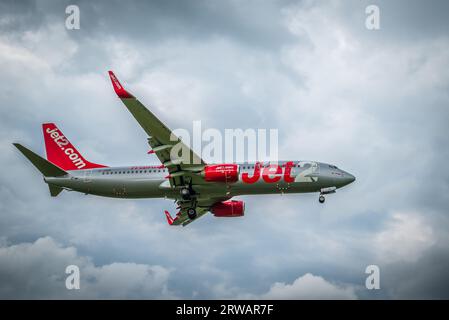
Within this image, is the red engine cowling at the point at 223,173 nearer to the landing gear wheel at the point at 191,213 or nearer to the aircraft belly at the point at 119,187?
the aircraft belly at the point at 119,187

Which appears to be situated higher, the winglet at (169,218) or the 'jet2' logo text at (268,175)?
the 'jet2' logo text at (268,175)

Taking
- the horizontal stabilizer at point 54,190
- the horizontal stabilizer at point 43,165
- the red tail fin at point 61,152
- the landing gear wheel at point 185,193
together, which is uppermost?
the red tail fin at point 61,152

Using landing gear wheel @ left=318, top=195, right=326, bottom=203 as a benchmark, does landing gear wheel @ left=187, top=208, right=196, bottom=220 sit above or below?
below

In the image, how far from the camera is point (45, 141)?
264 ft

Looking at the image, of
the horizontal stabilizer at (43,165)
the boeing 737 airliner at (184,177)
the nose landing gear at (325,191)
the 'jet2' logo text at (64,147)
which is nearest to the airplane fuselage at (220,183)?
the boeing 737 airliner at (184,177)

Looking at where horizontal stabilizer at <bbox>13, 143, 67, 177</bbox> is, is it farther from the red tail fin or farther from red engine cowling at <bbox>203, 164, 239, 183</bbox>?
red engine cowling at <bbox>203, 164, 239, 183</bbox>

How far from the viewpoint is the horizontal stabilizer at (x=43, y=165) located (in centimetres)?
7038

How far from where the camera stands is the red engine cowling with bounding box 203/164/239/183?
7056 centimetres

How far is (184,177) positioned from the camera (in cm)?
7312

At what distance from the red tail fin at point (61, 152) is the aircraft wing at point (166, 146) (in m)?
10.9

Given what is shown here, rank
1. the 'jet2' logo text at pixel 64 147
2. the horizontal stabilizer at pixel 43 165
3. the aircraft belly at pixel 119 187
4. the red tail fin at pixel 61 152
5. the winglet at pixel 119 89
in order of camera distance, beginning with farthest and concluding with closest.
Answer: the 'jet2' logo text at pixel 64 147 < the red tail fin at pixel 61 152 < the aircraft belly at pixel 119 187 < the horizontal stabilizer at pixel 43 165 < the winglet at pixel 119 89

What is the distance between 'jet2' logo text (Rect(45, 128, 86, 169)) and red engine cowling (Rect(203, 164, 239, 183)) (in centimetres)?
1704

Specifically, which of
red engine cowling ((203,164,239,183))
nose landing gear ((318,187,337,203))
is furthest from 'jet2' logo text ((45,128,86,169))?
nose landing gear ((318,187,337,203))

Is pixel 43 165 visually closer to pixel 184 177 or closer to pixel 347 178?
pixel 184 177
